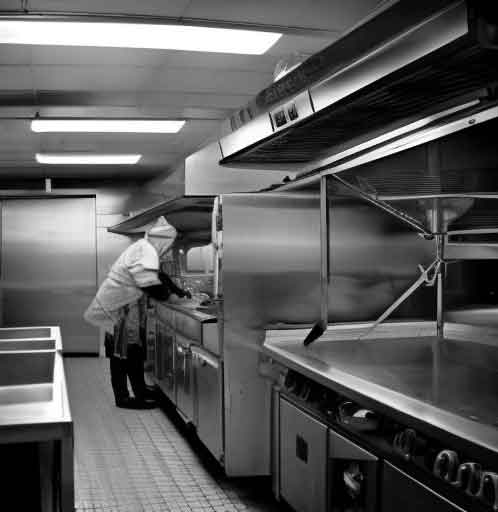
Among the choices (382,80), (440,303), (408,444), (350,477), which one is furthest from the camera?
(440,303)

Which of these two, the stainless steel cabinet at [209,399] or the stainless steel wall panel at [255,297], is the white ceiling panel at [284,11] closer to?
the stainless steel wall panel at [255,297]

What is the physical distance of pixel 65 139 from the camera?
607 cm

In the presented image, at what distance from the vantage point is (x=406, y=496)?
1.57 m

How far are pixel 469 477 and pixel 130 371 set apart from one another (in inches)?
156

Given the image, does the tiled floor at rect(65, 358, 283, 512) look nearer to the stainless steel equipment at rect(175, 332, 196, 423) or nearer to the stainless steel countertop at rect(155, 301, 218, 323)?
the stainless steel equipment at rect(175, 332, 196, 423)

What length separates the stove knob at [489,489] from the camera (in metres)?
1.24

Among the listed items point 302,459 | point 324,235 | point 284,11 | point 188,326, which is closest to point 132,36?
point 284,11

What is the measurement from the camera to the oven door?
1.75 metres

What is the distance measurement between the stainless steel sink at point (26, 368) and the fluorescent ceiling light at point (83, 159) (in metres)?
4.77

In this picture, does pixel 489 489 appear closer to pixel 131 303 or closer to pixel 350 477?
pixel 350 477

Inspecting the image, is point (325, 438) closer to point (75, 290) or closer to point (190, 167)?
point (190, 167)

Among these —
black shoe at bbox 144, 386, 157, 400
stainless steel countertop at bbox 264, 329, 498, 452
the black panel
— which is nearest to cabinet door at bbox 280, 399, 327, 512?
stainless steel countertop at bbox 264, 329, 498, 452

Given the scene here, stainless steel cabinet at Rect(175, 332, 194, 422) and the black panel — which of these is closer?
the black panel

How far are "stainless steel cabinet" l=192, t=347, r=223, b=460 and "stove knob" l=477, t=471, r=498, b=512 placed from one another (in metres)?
1.94
